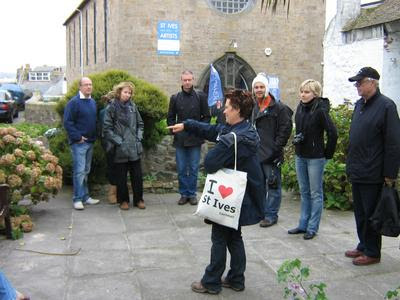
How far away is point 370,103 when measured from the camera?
5.14 meters

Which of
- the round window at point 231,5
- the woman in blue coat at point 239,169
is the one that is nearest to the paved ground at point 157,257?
A: the woman in blue coat at point 239,169

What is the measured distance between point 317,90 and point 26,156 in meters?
3.89

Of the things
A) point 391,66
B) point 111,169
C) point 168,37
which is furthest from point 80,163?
point 168,37

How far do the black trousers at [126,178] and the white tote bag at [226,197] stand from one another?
3.51 meters

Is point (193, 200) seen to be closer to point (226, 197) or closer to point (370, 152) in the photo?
point (370, 152)

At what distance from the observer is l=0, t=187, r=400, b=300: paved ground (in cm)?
463

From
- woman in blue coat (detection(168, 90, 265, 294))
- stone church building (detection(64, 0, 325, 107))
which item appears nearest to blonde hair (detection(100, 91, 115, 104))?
woman in blue coat (detection(168, 90, 265, 294))

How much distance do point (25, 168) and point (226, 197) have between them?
3449 mm

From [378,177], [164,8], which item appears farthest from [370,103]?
[164,8]

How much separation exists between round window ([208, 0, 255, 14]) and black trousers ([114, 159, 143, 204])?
61.8 ft

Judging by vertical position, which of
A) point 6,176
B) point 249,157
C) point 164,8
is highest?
point 164,8

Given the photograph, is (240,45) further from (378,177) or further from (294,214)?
(378,177)

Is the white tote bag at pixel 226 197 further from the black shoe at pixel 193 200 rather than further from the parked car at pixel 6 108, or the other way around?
the parked car at pixel 6 108

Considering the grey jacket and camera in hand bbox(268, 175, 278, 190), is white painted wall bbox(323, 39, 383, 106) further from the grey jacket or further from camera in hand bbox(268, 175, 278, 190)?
the grey jacket
